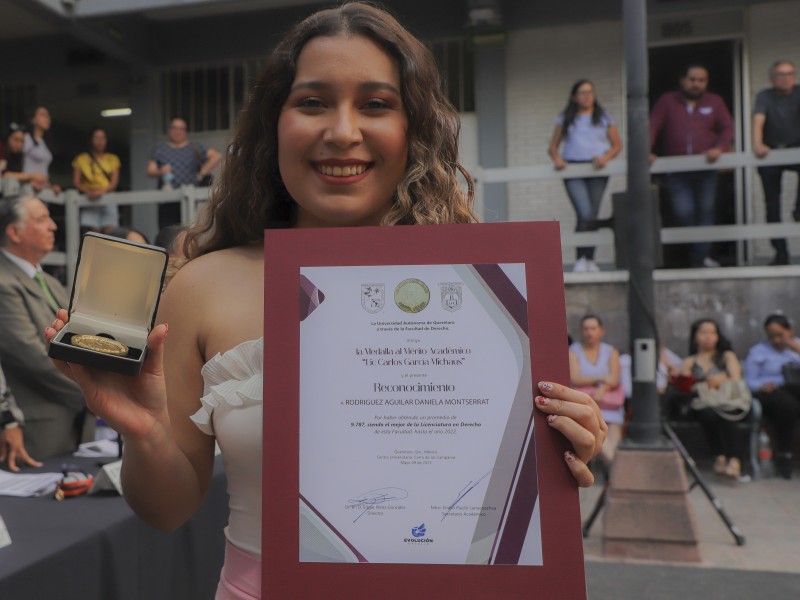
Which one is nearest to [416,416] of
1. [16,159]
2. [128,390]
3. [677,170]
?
[128,390]

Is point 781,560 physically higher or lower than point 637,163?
lower

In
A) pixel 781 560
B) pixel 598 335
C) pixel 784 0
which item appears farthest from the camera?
pixel 784 0

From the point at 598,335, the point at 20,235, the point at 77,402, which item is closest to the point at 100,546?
the point at 77,402

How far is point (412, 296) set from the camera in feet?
3.48

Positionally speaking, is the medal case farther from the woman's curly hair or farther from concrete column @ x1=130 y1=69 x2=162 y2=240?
concrete column @ x1=130 y1=69 x2=162 y2=240

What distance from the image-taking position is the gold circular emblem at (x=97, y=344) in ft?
3.31

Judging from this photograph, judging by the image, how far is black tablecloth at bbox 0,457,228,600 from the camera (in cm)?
185

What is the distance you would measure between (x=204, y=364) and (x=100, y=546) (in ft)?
3.64

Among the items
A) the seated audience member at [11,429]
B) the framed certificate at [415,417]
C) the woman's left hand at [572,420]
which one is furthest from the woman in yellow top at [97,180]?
the woman's left hand at [572,420]

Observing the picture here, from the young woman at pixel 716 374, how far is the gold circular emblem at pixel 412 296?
22.0ft

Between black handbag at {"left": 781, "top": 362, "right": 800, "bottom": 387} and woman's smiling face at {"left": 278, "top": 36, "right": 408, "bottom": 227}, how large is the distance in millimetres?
6982

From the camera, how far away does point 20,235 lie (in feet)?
12.7

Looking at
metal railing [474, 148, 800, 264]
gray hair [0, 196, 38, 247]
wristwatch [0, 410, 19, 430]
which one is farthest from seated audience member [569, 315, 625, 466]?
wristwatch [0, 410, 19, 430]

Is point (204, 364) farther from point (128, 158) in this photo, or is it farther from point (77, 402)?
point (128, 158)
